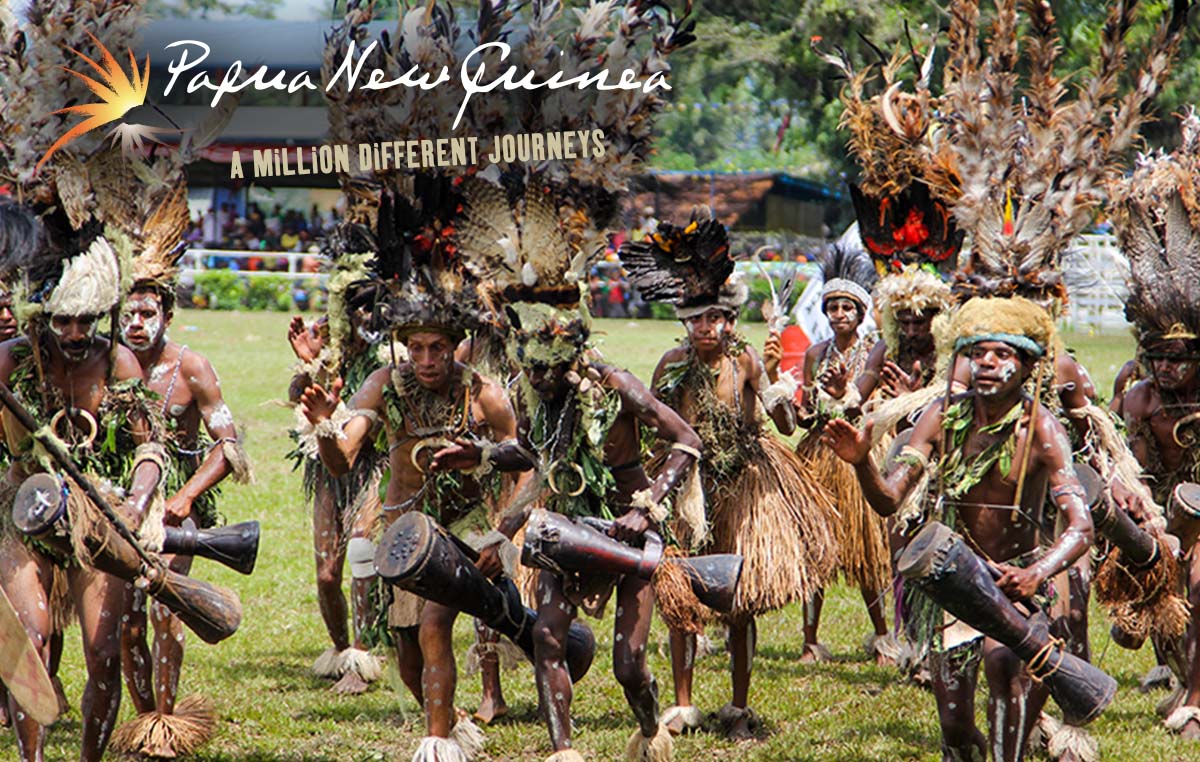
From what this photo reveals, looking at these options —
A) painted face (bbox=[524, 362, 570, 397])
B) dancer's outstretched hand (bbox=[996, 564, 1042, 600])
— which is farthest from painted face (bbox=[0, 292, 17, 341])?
dancer's outstretched hand (bbox=[996, 564, 1042, 600])

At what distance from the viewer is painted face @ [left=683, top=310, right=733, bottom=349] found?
709 centimetres

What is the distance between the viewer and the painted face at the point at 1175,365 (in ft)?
22.4

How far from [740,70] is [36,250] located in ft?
79.1

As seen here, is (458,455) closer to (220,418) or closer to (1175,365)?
(220,418)

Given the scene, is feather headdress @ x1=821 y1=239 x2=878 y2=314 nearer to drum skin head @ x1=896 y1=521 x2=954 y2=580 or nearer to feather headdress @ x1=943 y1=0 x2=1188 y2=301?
feather headdress @ x1=943 y1=0 x2=1188 y2=301

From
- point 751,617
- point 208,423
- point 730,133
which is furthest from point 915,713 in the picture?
point 730,133

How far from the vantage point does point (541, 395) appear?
6086 mm

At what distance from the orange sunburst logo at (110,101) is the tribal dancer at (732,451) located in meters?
2.14

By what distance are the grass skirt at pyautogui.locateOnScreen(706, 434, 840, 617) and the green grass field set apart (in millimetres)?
615

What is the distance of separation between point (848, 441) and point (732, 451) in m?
2.17

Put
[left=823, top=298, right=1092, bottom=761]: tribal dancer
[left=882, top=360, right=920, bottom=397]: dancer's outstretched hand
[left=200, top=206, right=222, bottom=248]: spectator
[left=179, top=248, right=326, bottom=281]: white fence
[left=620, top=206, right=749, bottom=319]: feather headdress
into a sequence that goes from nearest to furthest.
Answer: [left=823, top=298, right=1092, bottom=761]: tribal dancer, [left=620, top=206, right=749, bottom=319]: feather headdress, [left=882, top=360, right=920, bottom=397]: dancer's outstretched hand, [left=179, top=248, right=326, bottom=281]: white fence, [left=200, top=206, right=222, bottom=248]: spectator

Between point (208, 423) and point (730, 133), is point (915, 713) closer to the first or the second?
point (208, 423)

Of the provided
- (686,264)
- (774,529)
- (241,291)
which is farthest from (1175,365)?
(241,291)

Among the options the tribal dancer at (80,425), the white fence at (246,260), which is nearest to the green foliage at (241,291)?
the white fence at (246,260)
